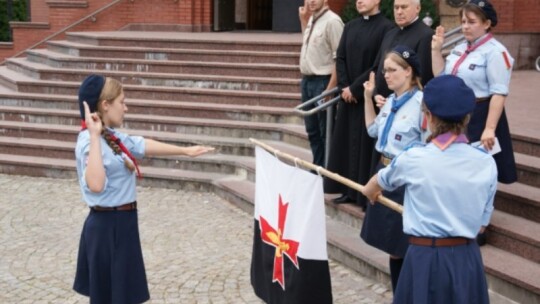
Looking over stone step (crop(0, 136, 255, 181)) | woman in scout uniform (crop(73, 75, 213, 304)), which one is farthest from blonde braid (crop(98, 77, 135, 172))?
stone step (crop(0, 136, 255, 181))

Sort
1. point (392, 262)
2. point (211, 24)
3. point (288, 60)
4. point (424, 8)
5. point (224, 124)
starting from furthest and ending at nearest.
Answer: point (211, 24), point (424, 8), point (288, 60), point (224, 124), point (392, 262)

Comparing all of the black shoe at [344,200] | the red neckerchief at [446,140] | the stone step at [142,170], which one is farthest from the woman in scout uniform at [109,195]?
the stone step at [142,170]

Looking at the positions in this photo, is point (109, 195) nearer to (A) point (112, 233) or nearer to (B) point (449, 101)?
(A) point (112, 233)

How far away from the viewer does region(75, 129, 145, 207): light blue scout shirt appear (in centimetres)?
477

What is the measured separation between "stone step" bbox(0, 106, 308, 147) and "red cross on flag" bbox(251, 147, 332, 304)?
446cm

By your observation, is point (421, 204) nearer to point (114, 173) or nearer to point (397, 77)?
point (397, 77)

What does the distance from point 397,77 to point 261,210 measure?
1247 mm

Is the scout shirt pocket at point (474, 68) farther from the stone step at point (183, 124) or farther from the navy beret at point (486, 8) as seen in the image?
the stone step at point (183, 124)

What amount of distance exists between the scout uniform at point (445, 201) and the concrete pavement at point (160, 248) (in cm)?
216

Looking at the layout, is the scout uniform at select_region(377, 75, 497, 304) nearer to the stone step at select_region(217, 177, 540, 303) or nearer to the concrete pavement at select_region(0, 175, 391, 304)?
the stone step at select_region(217, 177, 540, 303)

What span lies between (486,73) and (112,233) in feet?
8.91

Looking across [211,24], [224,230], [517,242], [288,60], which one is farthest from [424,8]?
[517,242]

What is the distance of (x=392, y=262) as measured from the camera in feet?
17.9

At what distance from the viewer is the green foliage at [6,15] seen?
19047 millimetres
